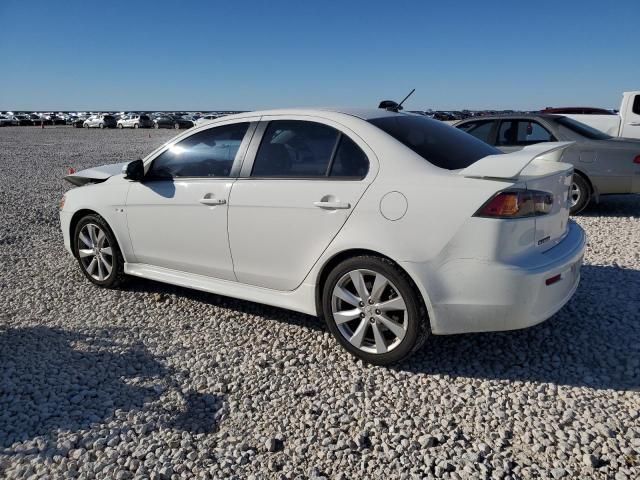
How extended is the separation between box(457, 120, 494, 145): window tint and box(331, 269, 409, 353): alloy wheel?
20.1 ft

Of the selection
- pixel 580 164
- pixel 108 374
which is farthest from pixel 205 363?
pixel 580 164

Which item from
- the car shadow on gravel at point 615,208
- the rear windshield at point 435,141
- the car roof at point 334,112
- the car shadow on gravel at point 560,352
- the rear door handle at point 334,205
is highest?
the car roof at point 334,112

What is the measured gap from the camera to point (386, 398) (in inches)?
124

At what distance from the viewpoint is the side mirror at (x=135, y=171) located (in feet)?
14.6

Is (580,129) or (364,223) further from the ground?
(580,129)

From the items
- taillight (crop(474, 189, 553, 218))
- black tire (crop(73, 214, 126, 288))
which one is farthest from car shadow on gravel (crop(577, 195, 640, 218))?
black tire (crop(73, 214, 126, 288))

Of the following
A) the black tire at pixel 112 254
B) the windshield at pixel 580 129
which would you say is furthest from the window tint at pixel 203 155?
the windshield at pixel 580 129

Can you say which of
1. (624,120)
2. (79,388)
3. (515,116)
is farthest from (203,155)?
(624,120)

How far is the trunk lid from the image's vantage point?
304 cm

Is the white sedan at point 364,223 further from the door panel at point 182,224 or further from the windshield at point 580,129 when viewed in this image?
the windshield at point 580,129

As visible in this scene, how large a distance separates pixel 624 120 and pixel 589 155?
439 cm

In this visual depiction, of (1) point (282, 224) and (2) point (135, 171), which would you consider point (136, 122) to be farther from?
(1) point (282, 224)

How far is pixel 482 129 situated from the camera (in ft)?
29.3

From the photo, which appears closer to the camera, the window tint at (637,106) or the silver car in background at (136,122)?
the window tint at (637,106)
